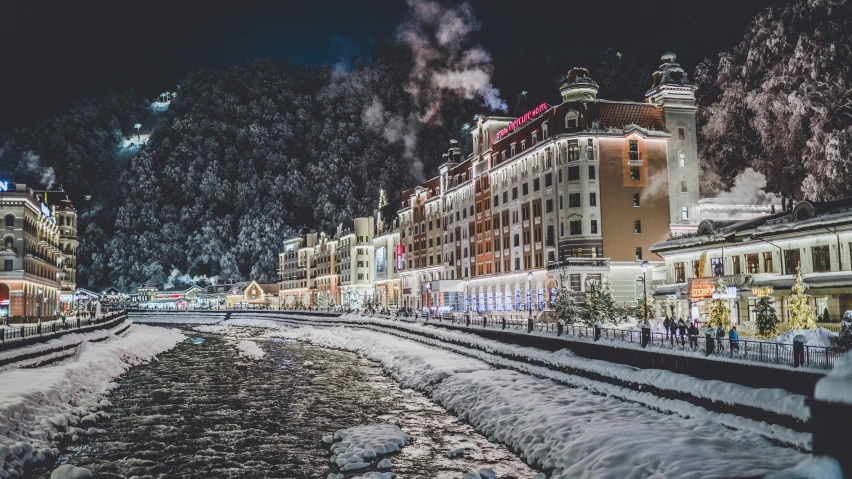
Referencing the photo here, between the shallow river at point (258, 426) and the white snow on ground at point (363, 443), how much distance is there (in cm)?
42

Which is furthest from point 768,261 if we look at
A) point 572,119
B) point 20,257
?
point 20,257

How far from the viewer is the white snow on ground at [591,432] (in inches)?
620

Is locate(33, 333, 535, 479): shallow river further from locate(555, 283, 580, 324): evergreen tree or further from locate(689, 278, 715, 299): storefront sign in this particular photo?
locate(689, 278, 715, 299): storefront sign

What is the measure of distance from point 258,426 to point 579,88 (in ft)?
201

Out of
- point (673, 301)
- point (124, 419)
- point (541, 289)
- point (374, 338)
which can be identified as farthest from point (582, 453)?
point (541, 289)

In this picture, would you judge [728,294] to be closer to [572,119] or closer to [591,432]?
[591,432]

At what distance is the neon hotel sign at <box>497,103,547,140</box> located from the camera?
78.9 metres

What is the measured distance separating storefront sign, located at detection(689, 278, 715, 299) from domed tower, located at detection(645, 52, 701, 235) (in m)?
25.9

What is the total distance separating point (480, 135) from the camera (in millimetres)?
92500

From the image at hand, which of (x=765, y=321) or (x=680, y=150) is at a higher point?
(x=680, y=150)

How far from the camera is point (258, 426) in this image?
2455cm

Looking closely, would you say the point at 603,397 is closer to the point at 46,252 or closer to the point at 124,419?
the point at 124,419

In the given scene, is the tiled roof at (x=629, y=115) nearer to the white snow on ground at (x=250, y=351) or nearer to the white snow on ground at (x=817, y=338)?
the white snow on ground at (x=250, y=351)

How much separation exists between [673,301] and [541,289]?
1988cm
